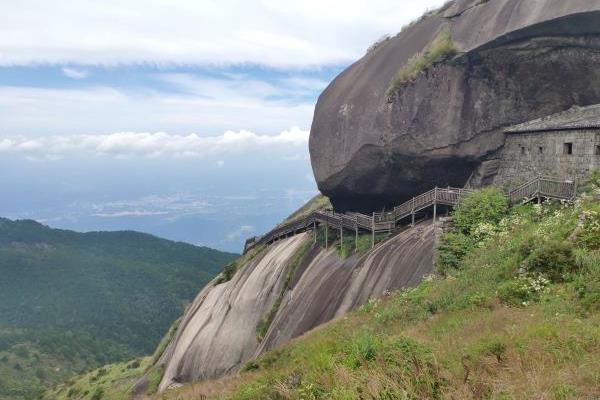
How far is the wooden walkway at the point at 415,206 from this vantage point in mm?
22359

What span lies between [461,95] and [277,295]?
1489 cm

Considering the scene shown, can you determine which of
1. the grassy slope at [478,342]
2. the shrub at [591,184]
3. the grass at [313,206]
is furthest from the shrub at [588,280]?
the grass at [313,206]

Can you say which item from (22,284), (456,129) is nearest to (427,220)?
(456,129)

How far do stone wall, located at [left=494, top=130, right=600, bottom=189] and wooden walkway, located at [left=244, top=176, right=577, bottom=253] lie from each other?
80 centimetres

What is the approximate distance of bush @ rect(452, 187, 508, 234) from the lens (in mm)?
23094

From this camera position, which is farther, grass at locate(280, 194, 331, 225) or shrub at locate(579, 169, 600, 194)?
grass at locate(280, 194, 331, 225)

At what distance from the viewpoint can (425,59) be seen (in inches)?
1078

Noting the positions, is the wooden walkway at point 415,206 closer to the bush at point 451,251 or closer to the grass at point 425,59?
the bush at point 451,251

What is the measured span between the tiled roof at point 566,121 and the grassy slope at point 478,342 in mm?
5822

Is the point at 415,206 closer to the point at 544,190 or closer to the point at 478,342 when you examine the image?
the point at 544,190

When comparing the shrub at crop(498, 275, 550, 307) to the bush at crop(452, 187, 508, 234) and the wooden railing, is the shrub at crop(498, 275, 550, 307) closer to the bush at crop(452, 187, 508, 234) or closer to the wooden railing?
the bush at crop(452, 187, 508, 234)

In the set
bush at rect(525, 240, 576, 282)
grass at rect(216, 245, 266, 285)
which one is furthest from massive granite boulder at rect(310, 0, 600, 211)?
bush at rect(525, 240, 576, 282)

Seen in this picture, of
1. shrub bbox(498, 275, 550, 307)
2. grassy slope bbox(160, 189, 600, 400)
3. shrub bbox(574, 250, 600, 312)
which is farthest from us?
shrub bbox(498, 275, 550, 307)

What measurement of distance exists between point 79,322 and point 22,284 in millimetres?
33484
